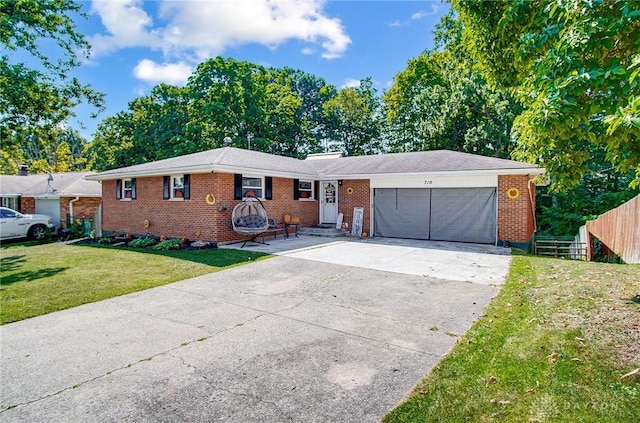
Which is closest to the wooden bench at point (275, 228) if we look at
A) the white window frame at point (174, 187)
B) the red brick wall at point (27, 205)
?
the white window frame at point (174, 187)

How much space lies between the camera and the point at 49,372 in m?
3.61

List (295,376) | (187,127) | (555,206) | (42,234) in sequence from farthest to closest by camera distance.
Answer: (187,127)
(555,206)
(42,234)
(295,376)

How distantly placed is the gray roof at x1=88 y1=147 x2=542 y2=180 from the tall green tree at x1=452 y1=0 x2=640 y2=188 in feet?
24.8

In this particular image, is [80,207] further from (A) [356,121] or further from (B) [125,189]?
(A) [356,121]

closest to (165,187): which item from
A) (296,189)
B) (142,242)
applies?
(142,242)

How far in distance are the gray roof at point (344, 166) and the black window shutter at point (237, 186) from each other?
0.37 m

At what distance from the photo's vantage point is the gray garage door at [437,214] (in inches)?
483

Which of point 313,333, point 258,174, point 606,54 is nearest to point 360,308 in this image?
point 313,333

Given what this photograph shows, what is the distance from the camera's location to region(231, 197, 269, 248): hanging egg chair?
11873 millimetres

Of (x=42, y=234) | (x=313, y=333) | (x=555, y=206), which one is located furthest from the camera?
(x=555, y=206)

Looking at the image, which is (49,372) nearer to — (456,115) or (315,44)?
(315,44)

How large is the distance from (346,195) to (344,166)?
201 cm

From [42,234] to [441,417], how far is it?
2060 cm

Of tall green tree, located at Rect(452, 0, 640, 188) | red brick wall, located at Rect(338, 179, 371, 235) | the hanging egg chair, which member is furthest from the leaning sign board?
tall green tree, located at Rect(452, 0, 640, 188)
